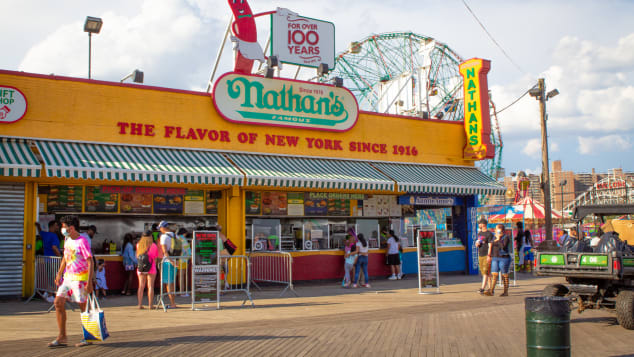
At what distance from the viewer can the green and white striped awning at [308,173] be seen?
1586 cm

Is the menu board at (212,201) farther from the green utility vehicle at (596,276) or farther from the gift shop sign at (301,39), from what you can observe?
the green utility vehicle at (596,276)

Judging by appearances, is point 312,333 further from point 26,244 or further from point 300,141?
point 300,141

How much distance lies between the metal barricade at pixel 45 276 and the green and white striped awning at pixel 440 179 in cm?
992

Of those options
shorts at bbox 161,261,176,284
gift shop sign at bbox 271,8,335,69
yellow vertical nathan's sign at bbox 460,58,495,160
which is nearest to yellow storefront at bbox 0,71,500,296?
yellow vertical nathan's sign at bbox 460,58,495,160

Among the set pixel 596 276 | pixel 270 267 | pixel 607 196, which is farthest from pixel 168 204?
pixel 607 196

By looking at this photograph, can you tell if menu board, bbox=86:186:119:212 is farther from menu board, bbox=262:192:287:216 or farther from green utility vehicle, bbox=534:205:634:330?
green utility vehicle, bbox=534:205:634:330

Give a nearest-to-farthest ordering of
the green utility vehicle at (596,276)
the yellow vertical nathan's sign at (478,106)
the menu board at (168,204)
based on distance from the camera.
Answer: the green utility vehicle at (596,276), the menu board at (168,204), the yellow vertical nathan's sign at (478,106)

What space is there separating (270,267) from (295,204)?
7.79ft

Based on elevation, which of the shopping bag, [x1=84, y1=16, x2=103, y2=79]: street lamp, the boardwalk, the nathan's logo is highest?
[x1=84, y1=16, x2=103, y2=79]: street lamp

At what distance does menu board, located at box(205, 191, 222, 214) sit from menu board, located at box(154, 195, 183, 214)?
0.74m

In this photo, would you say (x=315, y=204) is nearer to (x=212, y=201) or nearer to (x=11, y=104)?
(x=212, y=201)

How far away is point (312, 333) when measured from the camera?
29.9 feet

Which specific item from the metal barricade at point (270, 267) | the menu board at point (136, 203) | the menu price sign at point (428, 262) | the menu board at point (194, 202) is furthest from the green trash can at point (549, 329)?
the menu board at point (136, 203)

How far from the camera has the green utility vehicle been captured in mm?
9453
